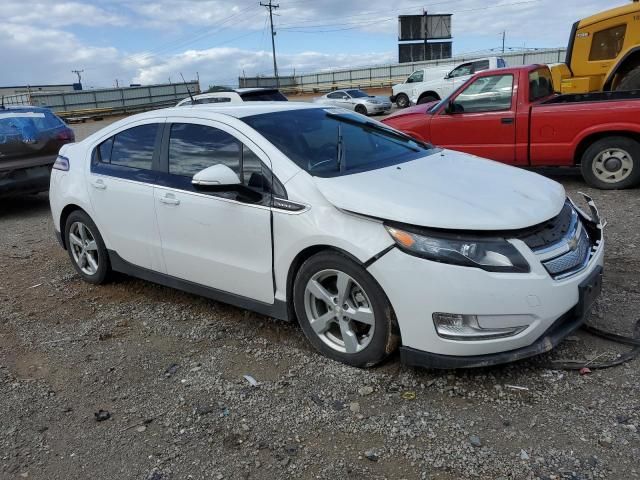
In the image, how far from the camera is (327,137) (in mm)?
3924

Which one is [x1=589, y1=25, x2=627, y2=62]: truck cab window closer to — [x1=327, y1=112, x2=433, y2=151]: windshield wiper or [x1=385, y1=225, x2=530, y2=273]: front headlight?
[x1=327, y1=112, x2=433, y2=151]: windshield wiper

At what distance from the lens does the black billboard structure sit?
204ft

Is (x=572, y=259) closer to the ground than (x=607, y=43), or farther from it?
closer to the ground

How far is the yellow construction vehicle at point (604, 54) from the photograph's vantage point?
9.49 m

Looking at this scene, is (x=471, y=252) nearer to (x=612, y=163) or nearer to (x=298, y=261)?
(x=298, y=261)

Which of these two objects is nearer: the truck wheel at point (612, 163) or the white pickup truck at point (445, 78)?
the truck wheel at point (612, 163)

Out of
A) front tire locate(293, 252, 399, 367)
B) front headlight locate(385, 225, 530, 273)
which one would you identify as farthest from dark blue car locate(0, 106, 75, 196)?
front headlight locate(385, 225, 530, 273)

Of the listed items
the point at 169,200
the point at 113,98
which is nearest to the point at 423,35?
the point at 113,98

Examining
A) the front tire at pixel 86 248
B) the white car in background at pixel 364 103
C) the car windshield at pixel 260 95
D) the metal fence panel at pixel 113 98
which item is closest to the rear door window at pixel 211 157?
the front tire at pixel 86 248

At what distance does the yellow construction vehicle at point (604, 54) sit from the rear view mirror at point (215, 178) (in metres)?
8.39

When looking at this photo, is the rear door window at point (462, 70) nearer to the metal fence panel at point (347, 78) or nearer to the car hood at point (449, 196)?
the car hood at point (449, 196)

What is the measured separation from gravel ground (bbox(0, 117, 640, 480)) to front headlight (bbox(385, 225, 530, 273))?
723 millimetres

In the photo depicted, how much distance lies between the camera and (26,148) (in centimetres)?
810

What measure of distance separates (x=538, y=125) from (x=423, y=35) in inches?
2339
